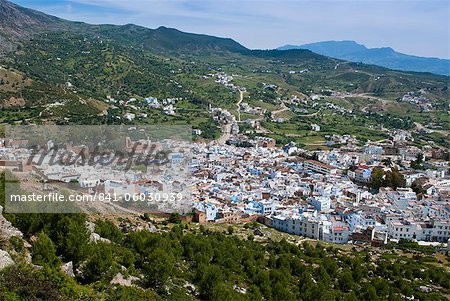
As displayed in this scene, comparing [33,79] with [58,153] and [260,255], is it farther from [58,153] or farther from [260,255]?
[260,255]

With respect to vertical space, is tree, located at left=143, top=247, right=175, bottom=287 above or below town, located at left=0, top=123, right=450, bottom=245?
above

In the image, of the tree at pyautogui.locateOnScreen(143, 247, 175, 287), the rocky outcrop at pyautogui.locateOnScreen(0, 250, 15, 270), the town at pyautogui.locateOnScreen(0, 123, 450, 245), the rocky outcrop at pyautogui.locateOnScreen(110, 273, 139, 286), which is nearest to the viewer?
the rocky outcrop at pyautogui.locateOnScreen(0, 250, 15, 270)

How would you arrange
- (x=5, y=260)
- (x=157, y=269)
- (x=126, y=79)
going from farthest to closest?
(x=126, y=79) → (x=157, y=269) → (x=5, y=260)

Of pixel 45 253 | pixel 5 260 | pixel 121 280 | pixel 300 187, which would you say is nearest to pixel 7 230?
pixel 45 253

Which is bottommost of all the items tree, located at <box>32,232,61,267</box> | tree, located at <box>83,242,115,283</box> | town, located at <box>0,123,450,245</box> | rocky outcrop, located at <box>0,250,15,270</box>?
town, located at <box>0,123,450,245</box>

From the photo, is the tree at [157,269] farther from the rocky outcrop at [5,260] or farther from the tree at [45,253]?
the rocky outcrop at [5,260]

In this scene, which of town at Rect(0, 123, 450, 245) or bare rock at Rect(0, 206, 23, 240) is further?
town at Rect(0, 123, 450, 245)

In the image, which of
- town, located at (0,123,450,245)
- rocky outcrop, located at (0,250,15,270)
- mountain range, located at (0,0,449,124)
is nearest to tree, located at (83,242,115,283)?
rocky outcrop, located at (0,250,15,270)

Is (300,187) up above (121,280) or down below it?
below

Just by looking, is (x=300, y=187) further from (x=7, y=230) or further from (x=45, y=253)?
(x=45, y=253)

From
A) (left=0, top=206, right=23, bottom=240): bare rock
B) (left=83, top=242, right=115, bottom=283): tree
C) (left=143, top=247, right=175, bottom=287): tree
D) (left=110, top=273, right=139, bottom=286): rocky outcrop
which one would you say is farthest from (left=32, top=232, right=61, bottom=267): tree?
(left=143, top=247, right=175, bottom=287): tree

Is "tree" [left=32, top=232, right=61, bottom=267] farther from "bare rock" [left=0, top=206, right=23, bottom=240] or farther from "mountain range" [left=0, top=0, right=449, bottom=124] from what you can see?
"mountain range" [left=0, top=0, right=449, bottom=124]

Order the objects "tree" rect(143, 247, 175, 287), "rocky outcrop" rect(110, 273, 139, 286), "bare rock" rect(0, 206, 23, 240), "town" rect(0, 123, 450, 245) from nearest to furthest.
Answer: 1. "bare rock" rect(0, 206, 23, 240)
2. "rocky outcrop" rect(110, 273, 139, 286)
3. "tree" rect(143, 247, 175, 287)
4. "town" rect(0, 123, 450, 245)
